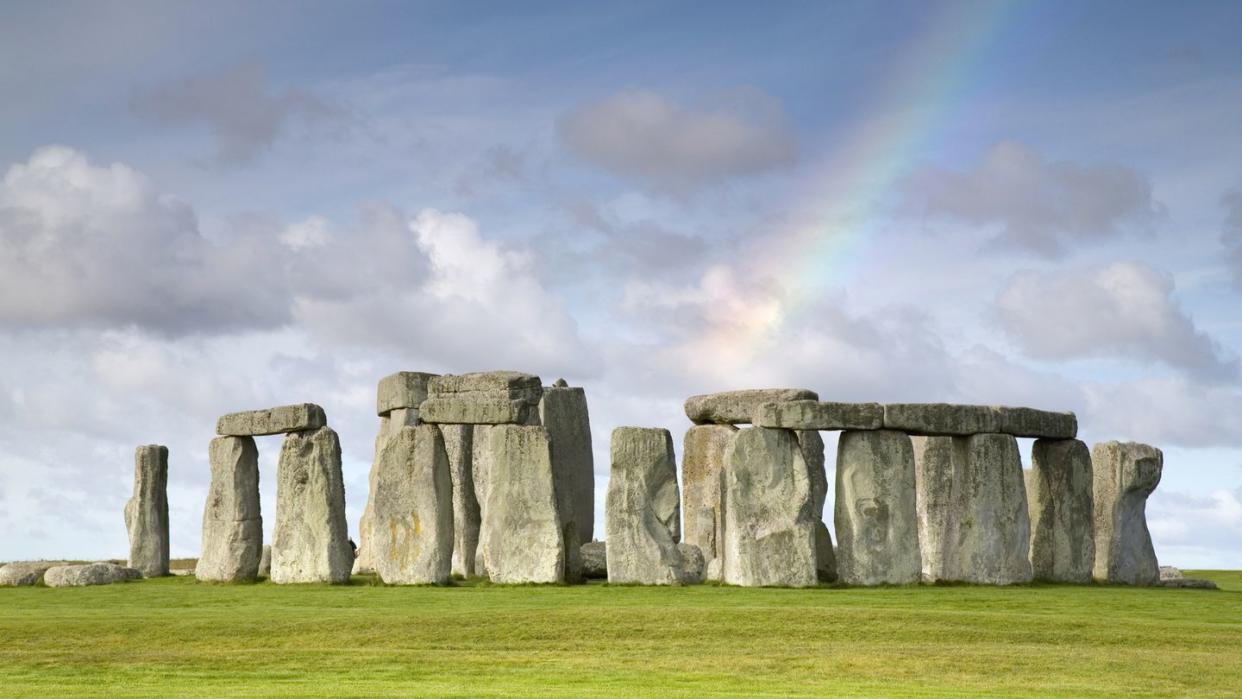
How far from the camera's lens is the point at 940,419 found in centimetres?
2789

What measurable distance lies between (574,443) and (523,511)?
16.7 ft

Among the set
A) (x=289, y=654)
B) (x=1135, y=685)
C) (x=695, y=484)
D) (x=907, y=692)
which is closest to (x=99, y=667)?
(x=289, y=654)

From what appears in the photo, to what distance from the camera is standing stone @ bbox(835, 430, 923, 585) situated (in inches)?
1069

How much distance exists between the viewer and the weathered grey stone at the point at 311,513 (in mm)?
28234

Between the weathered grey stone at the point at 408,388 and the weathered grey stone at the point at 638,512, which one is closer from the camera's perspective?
the weathered grey stone at the point at 638,512

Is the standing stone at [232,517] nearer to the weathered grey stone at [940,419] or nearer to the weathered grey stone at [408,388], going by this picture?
the weathered grey stone at [408,388]

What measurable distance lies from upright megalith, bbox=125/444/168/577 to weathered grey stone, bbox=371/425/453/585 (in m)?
7.46

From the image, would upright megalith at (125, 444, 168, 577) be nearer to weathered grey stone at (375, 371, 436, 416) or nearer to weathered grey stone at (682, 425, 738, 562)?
weathered grey stone at (375, 371, 436, 416)

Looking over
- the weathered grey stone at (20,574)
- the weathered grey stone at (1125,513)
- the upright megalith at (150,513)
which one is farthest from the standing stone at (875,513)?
the weathered grey stone at (20,574)

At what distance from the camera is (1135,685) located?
18109 millimetres

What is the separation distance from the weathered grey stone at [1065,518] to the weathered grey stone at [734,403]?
13.8 feet

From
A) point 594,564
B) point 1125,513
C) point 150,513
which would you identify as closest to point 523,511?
point 594,564

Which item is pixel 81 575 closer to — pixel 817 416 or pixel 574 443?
pixel 574 443

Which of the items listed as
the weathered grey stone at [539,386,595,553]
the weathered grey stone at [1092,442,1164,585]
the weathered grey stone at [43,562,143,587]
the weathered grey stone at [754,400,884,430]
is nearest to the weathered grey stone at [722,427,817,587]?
the weathered grey stone at [754,400,884,430]
